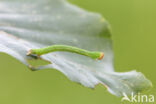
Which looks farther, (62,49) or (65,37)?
(65,37)

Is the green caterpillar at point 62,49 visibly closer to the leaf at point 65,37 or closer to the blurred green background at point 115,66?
the leaf at point 65,37

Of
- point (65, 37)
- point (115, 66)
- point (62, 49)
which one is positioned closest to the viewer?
point (62, 49)

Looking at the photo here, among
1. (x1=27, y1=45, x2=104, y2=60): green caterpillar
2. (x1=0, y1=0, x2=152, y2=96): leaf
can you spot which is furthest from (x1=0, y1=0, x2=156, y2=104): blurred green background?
(x1=27, y1=45, x2=104, y2=60): green caterpillar

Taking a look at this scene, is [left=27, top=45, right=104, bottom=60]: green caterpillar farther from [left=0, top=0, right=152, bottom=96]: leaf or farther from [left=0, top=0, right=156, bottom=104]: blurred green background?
[left=0, top=0, right=156, bottom=104]: blurred green background

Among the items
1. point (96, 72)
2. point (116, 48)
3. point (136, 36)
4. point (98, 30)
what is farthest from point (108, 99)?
point (96, 72)

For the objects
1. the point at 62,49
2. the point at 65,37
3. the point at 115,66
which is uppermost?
the point at 115,66

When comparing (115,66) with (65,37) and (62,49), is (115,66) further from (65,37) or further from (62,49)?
(62,49)

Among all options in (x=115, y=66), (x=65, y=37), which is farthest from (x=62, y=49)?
(x=115, y=66)

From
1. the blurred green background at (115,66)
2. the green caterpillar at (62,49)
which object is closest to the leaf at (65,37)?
the green caterpillar at (62,49)

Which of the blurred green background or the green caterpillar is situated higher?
Result: the blurred green background
